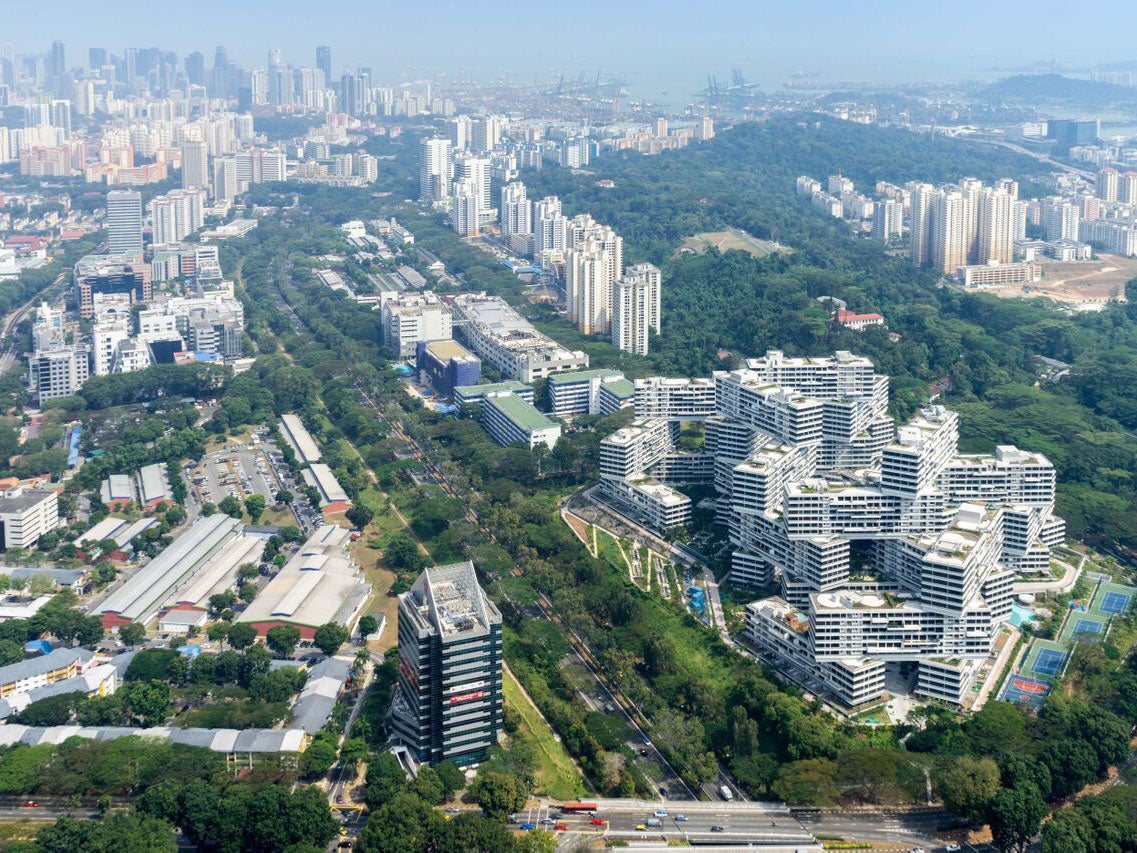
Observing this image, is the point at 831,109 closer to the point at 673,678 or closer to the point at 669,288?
the point at 669,288

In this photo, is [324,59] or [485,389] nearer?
[485,389]

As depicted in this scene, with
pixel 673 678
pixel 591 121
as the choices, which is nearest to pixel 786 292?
pixel 673 678

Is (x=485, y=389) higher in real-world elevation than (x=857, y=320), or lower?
lower

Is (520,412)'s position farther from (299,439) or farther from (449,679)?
(449,679)

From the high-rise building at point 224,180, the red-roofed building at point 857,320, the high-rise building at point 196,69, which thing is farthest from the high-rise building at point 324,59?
the red-roofed building at point 857,320

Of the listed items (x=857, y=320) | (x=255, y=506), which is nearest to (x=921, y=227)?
(x=857, y=320)

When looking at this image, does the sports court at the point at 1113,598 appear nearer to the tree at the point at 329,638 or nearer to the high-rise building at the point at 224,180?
the tree at the point at 329,638
